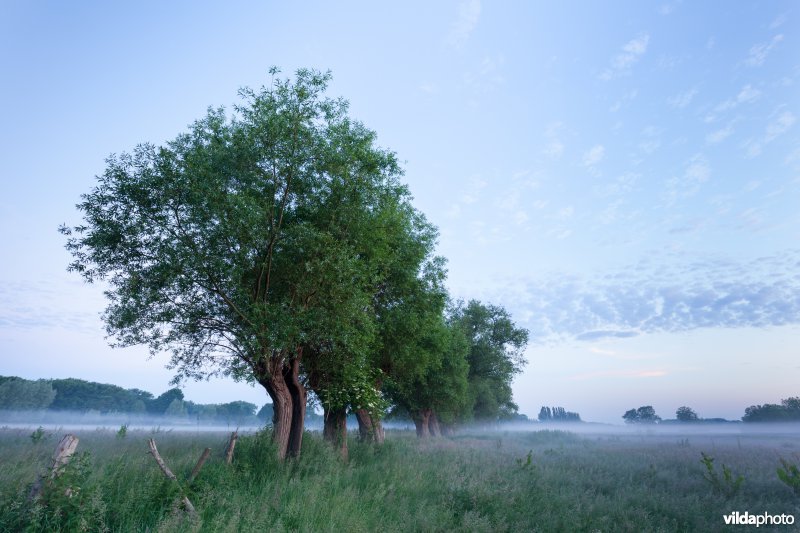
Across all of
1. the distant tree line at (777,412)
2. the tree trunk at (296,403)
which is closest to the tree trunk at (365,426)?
the tree trunk at (296,403)

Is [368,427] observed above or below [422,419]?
above

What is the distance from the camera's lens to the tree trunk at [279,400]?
49.7 ft

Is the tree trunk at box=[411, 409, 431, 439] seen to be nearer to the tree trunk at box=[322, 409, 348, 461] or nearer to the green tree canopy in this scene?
the green tree canopy

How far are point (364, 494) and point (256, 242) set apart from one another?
8.68 meters

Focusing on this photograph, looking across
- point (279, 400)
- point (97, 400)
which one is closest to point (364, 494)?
point (279, 400)

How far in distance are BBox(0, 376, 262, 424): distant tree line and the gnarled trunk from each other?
3606cm

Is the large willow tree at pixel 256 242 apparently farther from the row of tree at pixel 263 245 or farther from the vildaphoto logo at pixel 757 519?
the vildaphoto logo at pixel 757 519

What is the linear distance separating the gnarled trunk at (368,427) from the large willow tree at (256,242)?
6.04 meters

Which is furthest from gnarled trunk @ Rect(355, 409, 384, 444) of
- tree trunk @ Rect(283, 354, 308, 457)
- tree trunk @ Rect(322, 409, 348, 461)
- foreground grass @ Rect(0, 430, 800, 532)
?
tree trunk @ Rect(283, 354, 308, 457)

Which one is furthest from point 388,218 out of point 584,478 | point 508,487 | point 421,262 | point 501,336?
point 501,336

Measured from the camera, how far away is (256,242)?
14188 millimetres

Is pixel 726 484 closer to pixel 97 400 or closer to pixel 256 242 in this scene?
pixel 256 242

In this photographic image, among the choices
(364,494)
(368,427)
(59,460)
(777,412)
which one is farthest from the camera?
(777,412)

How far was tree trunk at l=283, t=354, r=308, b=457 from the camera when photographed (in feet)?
51.9
